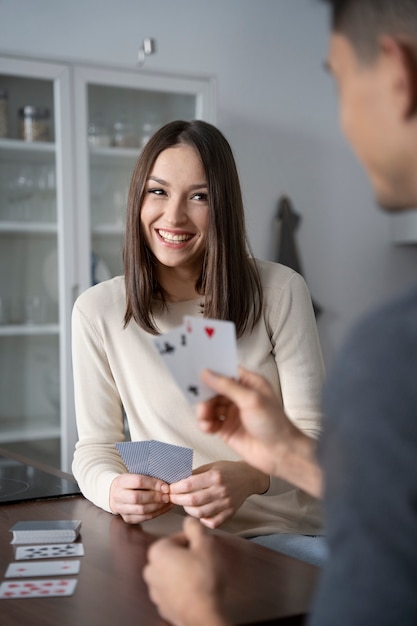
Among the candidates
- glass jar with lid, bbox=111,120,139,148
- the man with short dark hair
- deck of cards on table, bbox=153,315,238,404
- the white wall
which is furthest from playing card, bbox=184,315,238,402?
the white wall

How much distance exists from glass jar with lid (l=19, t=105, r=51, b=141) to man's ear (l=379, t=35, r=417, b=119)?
3.10 meters

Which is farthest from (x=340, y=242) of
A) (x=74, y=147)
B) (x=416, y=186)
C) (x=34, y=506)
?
(x=416, y=186)

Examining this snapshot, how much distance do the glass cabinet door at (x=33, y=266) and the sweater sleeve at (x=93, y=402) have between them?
1.69m

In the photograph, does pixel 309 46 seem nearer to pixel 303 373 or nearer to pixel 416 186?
pixel 303 373

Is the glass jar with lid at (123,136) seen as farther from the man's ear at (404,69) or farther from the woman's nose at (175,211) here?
the man's ear at (404,69)

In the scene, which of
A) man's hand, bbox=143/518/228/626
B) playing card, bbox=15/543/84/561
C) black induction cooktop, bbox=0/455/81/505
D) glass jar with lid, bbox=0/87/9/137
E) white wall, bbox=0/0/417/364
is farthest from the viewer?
white wall, bbox=0/0/417/364

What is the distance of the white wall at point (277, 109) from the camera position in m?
4.14

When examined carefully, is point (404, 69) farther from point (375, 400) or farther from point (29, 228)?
point (29, 228)

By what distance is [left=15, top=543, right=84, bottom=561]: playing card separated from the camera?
135cm

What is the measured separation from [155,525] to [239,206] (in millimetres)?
815

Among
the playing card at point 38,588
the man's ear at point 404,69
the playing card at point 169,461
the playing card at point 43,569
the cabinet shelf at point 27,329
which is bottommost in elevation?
the playing card at point 43,569

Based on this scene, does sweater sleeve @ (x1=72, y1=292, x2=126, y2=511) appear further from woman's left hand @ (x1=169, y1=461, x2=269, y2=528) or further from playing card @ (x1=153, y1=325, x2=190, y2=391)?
playing card @ (x1=153, y1=325, x2=190, y2=391)

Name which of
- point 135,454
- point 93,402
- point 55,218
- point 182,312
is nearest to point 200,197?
point 182,312

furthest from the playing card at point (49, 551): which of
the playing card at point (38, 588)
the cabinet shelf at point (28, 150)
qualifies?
the cabinet shelf at point (28, 150)
